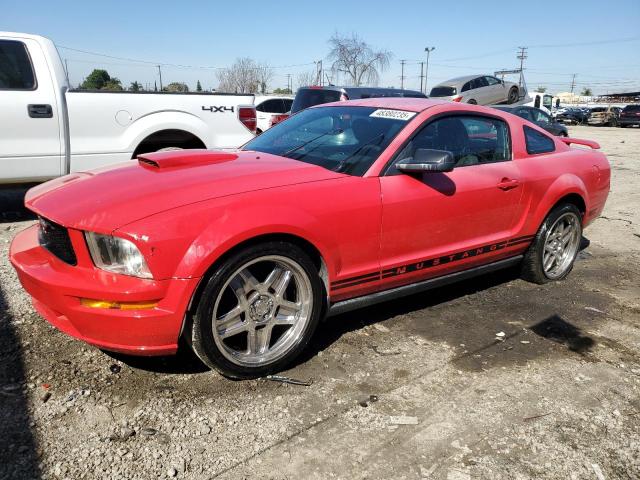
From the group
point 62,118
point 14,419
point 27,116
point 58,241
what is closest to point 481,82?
point 62,118

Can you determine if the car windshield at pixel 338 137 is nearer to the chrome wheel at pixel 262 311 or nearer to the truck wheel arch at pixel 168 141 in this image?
the chrome wheel at pixel 262 311

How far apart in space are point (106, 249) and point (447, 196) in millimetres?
2145

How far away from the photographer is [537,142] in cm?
433

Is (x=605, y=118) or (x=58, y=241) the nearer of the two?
(x=58, y=241)

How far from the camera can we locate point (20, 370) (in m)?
2.89

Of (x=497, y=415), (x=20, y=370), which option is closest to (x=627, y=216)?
(x=497, y=415)

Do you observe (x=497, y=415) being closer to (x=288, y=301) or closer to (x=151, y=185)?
(x=288, y=301)

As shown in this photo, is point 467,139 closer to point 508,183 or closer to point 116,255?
point 508,183

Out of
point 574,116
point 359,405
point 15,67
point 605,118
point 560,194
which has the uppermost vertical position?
point 15,67

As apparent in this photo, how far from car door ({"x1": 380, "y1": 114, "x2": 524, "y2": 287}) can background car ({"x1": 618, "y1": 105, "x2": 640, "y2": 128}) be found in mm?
37086

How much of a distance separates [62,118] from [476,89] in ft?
57.7

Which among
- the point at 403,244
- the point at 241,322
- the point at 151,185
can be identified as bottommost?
the point at 241,322

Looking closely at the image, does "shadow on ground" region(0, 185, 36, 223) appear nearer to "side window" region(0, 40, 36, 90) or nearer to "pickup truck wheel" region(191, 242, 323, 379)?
"side window" region(0, 40, 36, 90)

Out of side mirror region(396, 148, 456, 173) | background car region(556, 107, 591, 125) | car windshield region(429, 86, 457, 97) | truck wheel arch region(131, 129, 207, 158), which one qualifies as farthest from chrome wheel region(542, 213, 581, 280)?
background car region(556, 107, 591, 125)
